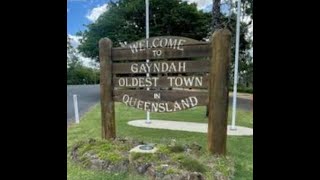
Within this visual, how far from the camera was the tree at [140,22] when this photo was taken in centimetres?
802

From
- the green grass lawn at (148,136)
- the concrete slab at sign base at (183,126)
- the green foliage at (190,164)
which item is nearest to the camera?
A: the green foliage at (190,164)

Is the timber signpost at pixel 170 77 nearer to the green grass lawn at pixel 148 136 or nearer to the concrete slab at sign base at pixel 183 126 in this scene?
the green grass lawn at pixel 148 136

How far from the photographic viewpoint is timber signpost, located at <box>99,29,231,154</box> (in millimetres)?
2674

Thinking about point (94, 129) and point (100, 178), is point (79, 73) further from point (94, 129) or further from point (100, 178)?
point (100, 178)

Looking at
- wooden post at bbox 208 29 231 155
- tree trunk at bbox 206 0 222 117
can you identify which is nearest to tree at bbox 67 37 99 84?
wooden post at bbox 208 29 231 155

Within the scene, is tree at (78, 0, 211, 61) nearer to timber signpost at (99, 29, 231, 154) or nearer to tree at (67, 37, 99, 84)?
tree at (67, 37, 99, 84)

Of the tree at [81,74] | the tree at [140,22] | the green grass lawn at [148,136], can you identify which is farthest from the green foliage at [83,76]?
the tree at [140,22]

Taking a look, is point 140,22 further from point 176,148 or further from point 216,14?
point 176,148

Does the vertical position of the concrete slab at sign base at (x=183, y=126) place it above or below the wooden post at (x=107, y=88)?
below

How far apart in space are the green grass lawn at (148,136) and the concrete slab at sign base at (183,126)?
7.9 inches

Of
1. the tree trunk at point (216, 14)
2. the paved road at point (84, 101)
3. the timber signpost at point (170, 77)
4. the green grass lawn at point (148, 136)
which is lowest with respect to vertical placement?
the green grass lawn at point (148, 136)

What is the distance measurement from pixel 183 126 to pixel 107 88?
1.80 meters
